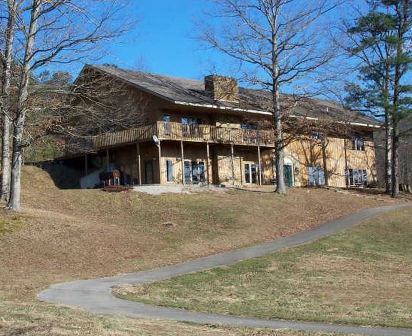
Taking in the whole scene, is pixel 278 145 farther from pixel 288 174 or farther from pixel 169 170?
pixel 288 174

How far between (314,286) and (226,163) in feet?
88.2

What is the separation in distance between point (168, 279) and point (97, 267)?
3532 millimetres

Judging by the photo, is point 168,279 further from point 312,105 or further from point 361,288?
point 312,105

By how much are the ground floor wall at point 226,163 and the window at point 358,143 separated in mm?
1554

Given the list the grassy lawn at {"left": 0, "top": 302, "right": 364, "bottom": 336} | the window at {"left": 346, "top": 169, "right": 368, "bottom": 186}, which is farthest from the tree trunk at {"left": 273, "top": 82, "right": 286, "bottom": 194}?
the grassy lawn at {"left": 0, "top": 302, "right": 364, "bottom": 336}

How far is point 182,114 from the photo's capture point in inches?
1704

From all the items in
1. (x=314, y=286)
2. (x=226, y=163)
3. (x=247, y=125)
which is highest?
(x=247, y=125)

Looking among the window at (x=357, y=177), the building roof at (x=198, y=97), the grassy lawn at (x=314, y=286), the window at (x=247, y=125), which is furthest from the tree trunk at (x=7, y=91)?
the window at (x=357, y=177)

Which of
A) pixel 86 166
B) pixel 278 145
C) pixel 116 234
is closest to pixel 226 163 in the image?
pixel 278 145

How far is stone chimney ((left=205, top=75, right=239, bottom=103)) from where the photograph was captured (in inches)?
1767

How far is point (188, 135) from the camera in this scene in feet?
134

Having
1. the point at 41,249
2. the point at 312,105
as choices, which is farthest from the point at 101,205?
A: the point at 312,105

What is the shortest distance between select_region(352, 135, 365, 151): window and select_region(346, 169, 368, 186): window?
2146 millimetres

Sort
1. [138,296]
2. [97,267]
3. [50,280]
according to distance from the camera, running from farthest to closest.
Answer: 1. [97,267]
2. [50,280]
3. [138,296]
